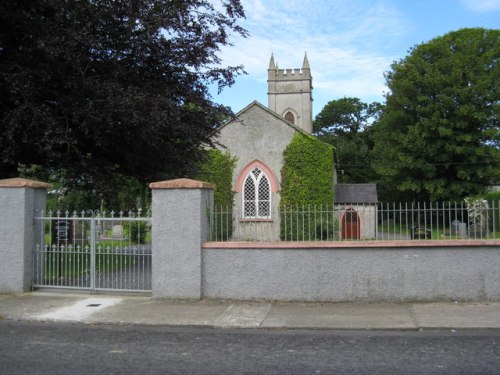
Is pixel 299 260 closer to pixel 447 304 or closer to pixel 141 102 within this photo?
pixel 447 304

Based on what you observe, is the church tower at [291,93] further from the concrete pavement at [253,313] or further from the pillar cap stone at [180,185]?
the concrete pavement at [253,313]

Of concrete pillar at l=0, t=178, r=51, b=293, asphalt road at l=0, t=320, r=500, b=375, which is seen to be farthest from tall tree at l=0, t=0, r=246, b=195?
asphalt road at l=0, t=320, r=500, b=375

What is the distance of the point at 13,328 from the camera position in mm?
7449

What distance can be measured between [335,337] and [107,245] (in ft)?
17.4

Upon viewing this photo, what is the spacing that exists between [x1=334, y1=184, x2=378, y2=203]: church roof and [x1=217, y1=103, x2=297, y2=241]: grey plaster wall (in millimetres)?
6981

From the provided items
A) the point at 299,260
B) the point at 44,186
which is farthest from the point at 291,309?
the point at 44,186

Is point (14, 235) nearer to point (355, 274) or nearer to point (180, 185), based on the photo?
point (180, 185)

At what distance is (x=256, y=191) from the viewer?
2730 centimetres

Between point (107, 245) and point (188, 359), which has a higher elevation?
point (107, 245)

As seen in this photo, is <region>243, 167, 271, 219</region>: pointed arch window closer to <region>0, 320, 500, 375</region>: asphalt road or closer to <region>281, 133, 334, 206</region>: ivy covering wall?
<region>281, 133, 334, 206</region>: ivy covering wall

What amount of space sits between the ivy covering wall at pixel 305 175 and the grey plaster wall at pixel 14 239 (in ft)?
58.1

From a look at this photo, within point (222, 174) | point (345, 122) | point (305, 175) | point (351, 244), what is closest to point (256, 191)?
point (222, 174)

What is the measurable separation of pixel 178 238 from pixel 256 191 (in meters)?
18.0

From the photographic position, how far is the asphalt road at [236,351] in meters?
5.41
